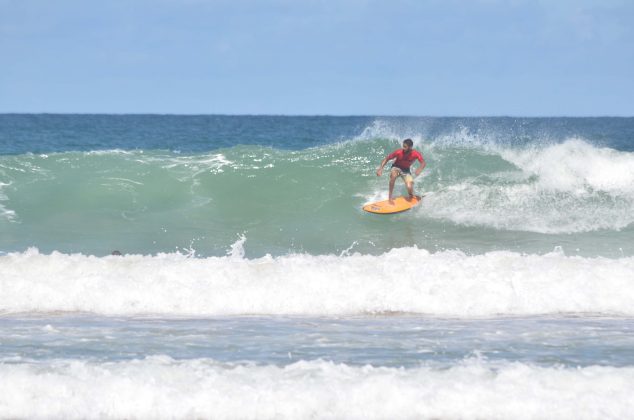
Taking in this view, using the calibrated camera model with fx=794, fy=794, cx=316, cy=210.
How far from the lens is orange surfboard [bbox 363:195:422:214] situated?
15102mm

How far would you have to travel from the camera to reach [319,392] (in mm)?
5637

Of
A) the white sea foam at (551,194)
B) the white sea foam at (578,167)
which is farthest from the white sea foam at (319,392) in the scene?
the white sea foam at (578,167)

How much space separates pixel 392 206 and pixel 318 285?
5671 mm

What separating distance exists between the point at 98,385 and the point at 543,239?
9.68m

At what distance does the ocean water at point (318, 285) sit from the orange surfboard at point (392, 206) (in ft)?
0.56

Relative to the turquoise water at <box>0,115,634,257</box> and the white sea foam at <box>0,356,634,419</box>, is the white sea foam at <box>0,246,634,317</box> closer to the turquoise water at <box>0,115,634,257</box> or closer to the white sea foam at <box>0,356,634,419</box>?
the turquoise water at <box>0,115,634,257</box>

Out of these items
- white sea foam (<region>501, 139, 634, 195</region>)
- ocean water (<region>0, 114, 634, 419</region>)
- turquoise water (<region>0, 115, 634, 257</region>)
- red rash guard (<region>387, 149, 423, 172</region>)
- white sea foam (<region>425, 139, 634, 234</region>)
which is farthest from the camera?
white sea foam (<region>501, 139, 634, 195</region>)

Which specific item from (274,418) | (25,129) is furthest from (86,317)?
(25,129)

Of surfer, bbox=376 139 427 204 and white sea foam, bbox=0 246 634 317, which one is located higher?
surfer, bbox=376 139 427 204

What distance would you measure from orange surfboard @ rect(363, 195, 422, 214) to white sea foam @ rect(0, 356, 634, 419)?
29.7ft

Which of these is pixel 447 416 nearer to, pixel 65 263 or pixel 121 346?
pixel 121 346

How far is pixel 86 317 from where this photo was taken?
8789 millimetres

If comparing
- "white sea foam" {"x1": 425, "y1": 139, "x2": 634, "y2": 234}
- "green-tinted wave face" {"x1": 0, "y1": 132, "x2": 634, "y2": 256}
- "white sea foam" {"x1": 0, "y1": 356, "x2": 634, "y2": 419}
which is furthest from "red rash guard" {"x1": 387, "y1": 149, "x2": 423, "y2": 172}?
"white sea foam" {"x1": 0, "y1": 356, "x2": 634, "y2": 419}

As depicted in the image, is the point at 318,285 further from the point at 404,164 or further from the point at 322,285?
the point at 404,164
